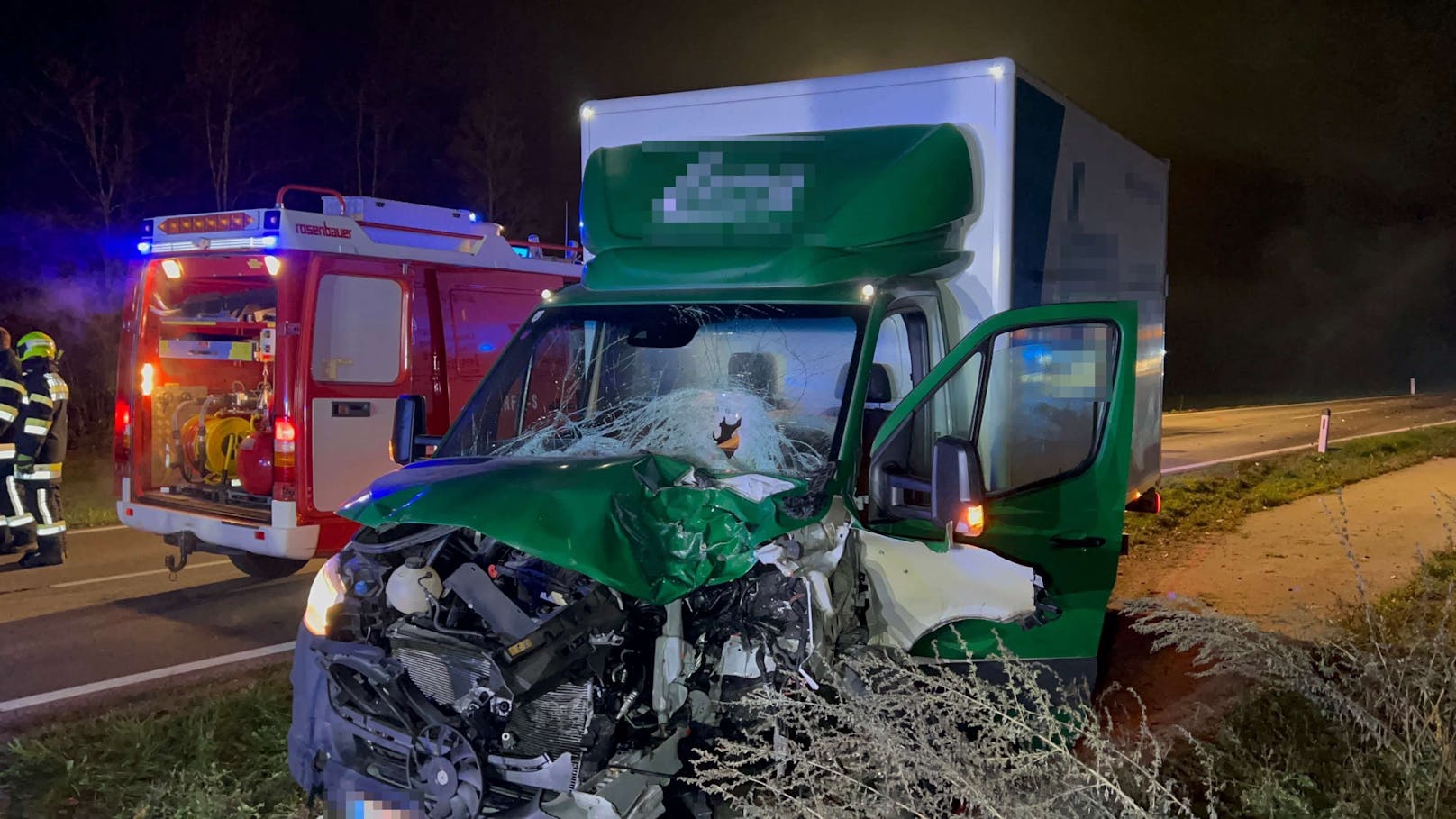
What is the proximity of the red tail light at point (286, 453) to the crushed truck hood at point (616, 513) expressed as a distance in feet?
12.4

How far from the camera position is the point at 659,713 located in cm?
341

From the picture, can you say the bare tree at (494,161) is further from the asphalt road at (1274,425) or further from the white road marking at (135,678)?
the white road marking at (135,678)

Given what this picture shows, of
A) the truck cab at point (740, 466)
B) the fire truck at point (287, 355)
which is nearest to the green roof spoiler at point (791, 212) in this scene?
the truck cab at point (740, 466)

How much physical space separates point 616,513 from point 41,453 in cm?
766

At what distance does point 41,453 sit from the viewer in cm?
888

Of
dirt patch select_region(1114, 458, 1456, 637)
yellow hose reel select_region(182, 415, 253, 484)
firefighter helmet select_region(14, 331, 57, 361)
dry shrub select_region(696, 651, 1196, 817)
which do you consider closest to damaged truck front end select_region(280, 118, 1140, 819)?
dry shrub select_region(696, 651, 1196, 817)

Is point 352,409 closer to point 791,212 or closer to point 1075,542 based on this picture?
point 791,212

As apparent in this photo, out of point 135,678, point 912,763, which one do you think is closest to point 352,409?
point 135,678

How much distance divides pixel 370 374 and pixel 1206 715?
19.2ft

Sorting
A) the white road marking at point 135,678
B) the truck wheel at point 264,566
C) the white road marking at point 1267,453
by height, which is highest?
the white road marking at point 1267,453

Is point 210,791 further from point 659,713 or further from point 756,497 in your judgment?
point 756,497

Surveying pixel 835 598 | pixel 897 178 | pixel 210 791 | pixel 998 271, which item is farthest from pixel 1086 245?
pixel 210 791

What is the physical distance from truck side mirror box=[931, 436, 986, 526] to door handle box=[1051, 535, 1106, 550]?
1013mm

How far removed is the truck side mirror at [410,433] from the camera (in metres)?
4.98
